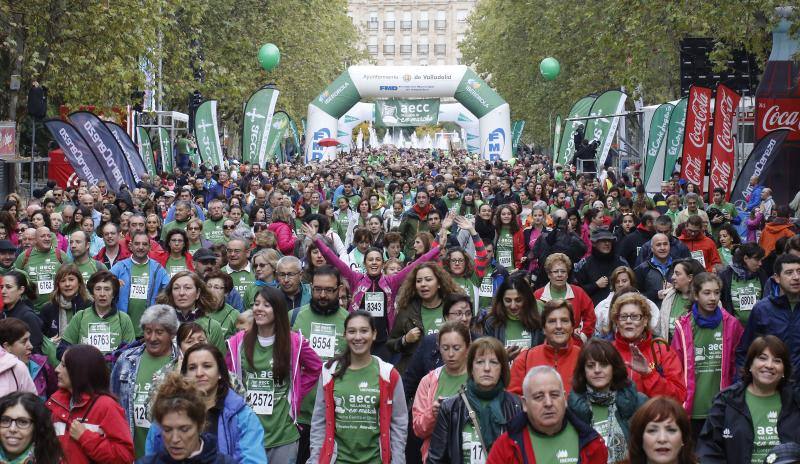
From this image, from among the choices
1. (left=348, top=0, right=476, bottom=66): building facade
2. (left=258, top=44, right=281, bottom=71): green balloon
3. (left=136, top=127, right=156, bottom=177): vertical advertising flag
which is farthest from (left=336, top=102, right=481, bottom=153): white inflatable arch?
(left=348, top=0, right=476, bottom=66): building facade

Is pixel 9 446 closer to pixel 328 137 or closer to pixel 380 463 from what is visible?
pixel 380 463

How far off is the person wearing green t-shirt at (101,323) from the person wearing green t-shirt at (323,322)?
128 centimetres

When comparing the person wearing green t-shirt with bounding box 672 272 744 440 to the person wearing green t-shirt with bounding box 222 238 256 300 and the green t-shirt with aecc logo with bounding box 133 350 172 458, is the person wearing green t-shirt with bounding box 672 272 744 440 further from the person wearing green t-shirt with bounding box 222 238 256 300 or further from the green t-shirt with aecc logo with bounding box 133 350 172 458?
the person wearing green t-shirt with bounding box 222 238 256 300

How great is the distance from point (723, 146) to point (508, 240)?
844 centimetres

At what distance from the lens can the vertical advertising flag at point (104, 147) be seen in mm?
21703

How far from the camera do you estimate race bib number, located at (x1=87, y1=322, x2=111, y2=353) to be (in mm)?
8711

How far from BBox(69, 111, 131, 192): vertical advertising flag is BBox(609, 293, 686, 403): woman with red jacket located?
15612mm

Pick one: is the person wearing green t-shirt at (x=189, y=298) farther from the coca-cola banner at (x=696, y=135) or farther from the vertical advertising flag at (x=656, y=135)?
the vertical advertising flag at (x=656, y=135)

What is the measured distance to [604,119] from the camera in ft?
101

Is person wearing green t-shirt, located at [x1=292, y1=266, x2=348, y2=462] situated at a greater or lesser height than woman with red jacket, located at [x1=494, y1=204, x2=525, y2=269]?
lesser

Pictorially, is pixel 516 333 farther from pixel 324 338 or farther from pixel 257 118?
pixel 257 118

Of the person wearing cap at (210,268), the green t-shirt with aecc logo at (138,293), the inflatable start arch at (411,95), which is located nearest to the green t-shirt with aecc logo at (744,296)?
the person wearing cap at (210,268)

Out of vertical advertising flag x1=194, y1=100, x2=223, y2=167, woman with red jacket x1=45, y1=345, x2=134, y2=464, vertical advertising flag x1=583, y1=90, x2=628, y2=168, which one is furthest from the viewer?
vertical advertising flag x1=194, y1=100, x2=223, y2=167

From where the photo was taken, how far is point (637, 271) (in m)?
11.0
